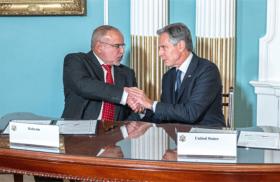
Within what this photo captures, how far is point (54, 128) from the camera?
2484 mm

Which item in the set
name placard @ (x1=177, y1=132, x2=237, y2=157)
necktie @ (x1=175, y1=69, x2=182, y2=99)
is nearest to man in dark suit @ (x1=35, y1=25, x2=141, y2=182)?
necktie @ (x1=175, y1=69, x2=182, y2=99)

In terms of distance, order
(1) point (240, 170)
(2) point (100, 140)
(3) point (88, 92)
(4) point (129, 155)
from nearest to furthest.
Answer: (1) point (240, 170)
(4) point (129, 155)
(2) point (100, 140)
(3) point (88, 92)

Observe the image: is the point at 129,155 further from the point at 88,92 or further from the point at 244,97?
→ the point at 244,97

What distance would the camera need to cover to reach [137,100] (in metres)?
3.58

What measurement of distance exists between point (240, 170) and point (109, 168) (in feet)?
1.64

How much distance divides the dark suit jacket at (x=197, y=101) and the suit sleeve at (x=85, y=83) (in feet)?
1.02

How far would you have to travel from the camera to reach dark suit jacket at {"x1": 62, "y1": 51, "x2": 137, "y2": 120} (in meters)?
3.67

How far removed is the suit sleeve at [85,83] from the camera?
366 centimetres

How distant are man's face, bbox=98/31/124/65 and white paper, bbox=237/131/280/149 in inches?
53.2

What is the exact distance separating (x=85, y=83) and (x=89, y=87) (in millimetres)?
37

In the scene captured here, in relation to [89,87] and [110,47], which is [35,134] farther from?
[110,47]

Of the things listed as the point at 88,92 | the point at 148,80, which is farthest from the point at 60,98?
the point at 88,92

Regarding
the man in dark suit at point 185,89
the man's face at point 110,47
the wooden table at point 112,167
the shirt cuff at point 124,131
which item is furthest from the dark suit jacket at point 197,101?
the wooden table at point 112,167

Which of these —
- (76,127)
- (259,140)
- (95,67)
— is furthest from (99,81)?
(259,140)
